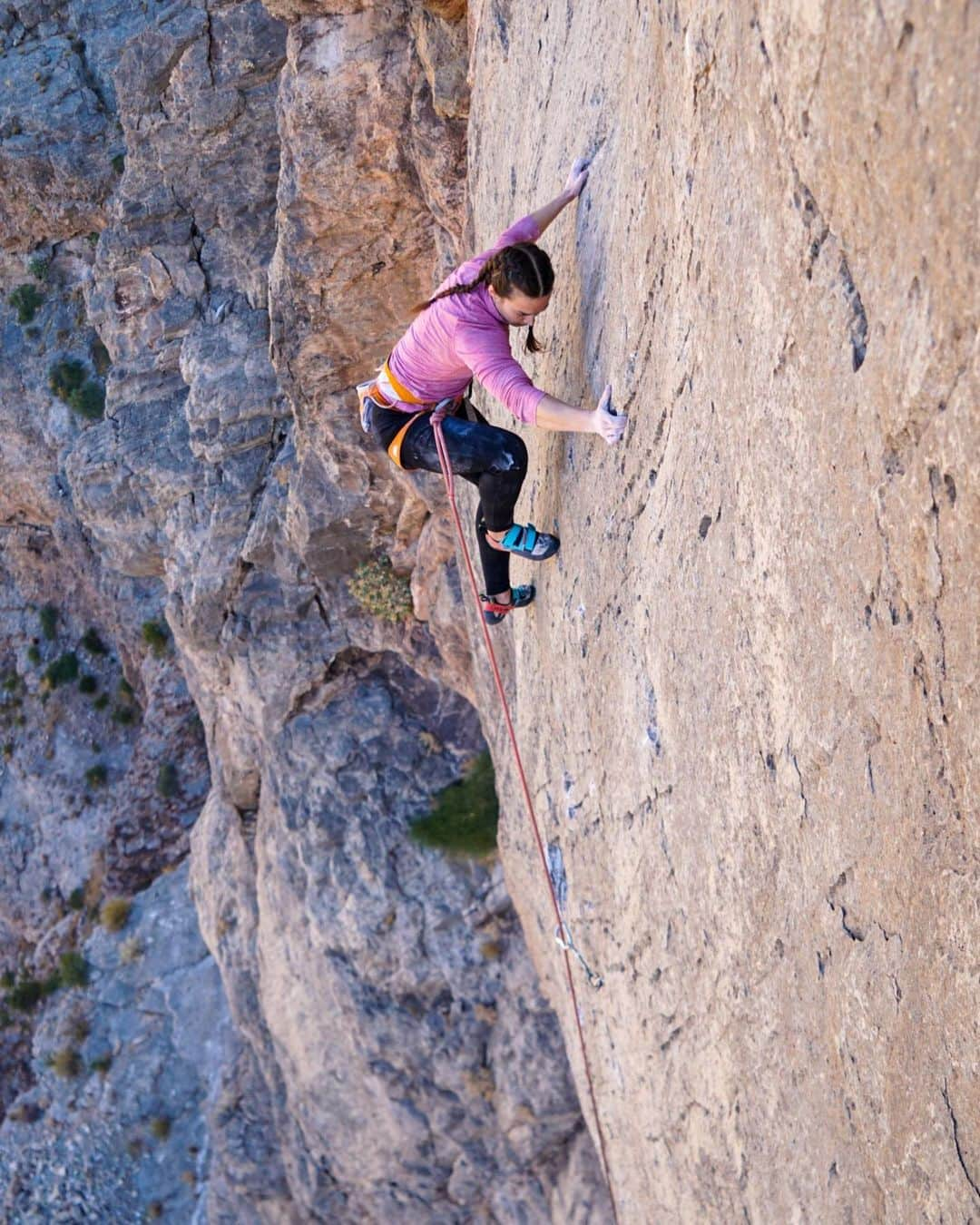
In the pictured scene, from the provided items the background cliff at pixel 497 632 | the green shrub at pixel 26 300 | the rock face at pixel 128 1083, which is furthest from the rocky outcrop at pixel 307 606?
the green shrub at pixel 26 300

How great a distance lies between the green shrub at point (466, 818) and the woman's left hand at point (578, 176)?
6.28 meters

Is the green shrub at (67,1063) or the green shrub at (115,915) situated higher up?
the green shrub at (115,915)

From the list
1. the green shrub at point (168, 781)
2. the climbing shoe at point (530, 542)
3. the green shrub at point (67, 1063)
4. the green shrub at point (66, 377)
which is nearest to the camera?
the climbing shoe at point (530, 542)

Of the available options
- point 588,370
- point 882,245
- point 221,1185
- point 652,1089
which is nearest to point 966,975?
point 882,245

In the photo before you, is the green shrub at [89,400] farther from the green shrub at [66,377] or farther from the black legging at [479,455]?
the black legging at [479,455]

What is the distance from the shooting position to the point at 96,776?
17.0m

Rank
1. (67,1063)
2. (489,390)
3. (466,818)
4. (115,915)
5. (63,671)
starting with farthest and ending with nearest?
(63,671) → (115,915) → (67,1063) → (466,818) → (489,390)

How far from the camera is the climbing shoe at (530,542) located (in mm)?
5012

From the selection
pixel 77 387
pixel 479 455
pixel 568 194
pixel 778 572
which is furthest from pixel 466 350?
pixel 77 387

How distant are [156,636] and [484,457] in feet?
41.7

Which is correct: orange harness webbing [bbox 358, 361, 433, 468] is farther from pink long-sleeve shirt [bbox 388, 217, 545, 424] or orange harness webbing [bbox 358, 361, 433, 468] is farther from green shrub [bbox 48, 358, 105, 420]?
green shrub [bbox 48, 358, 105, 420]

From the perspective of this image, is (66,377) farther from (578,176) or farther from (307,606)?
(578,176)

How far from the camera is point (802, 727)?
9.55ft

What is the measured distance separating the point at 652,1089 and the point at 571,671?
189 centimetres
